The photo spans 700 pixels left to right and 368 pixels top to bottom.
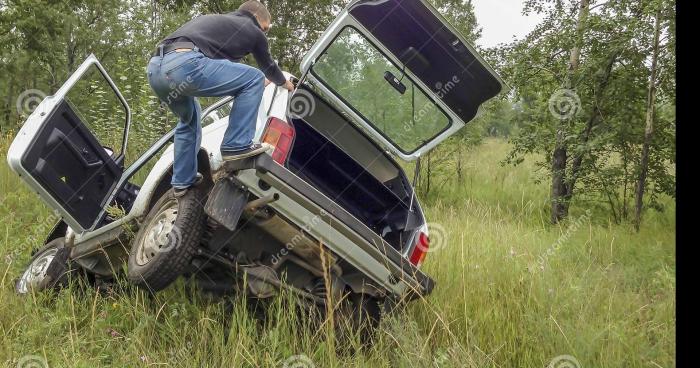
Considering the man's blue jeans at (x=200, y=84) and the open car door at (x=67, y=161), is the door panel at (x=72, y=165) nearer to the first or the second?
the open car door at (x=67, y=161)

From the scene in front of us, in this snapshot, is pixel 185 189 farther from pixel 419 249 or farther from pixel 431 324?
pixel 431 324

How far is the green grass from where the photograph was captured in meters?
2.94

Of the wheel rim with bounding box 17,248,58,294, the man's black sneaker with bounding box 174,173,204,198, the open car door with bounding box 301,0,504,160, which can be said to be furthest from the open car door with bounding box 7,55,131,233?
the open car door with bounding box 301,0,504,160

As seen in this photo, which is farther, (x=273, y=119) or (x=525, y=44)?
(x=525, y=44)

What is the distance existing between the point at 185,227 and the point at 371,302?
1.29 metres

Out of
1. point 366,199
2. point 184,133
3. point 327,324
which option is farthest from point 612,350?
point 184,133

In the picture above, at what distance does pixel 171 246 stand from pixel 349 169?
5.56 feet

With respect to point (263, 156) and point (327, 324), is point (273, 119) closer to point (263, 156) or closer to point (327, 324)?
point (263, 156)

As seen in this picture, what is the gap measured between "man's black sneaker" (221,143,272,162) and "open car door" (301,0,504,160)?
0.79 metres

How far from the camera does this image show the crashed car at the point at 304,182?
9.71ft

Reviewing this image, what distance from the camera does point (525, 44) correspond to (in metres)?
7.15

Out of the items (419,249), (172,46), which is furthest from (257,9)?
(419,249)

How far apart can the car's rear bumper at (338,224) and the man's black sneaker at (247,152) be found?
0.03 meters

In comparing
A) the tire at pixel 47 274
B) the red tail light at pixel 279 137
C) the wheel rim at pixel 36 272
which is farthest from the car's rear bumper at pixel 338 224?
the wheel rim at pixel 36 272
